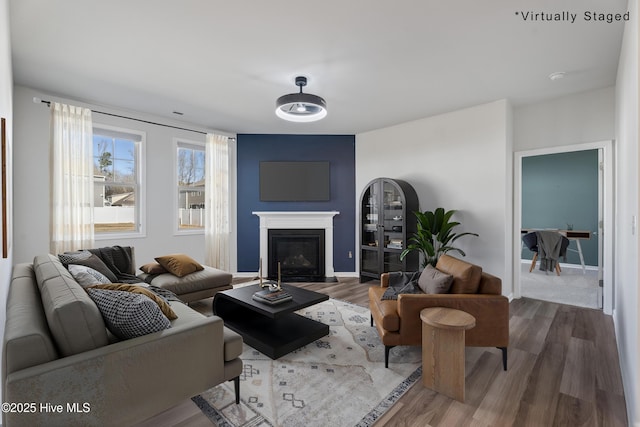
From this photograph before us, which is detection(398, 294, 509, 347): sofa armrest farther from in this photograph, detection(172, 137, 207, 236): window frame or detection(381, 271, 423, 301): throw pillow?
detection(172, 137, 207, 236): window frame

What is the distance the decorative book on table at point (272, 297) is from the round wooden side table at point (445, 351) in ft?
4.14

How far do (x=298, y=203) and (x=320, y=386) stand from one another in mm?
3698

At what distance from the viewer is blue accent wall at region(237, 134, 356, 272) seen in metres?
5.48

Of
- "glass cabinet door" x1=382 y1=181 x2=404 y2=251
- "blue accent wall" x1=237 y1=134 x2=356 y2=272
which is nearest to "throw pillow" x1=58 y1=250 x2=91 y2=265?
"blue accent wall" x1=237 y1=134 x2=356 y2=272

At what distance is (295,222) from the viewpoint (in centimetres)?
538

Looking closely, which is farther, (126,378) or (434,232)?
(434,232)

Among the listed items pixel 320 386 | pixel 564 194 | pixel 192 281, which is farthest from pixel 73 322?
pixel 564 194

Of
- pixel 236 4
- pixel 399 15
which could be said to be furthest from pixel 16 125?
pixel 399 15

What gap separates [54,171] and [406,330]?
4.37 meters

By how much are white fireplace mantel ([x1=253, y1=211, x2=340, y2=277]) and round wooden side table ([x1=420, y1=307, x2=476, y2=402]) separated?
11.0ft

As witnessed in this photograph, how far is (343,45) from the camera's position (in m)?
2.57

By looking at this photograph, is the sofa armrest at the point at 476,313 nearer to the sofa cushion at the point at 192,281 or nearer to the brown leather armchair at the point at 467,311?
the brown leather armchair at the point at 467,311

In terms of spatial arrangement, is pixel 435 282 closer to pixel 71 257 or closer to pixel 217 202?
pixel 71 257

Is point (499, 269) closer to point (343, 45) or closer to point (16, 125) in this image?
→ point (343, 45)
